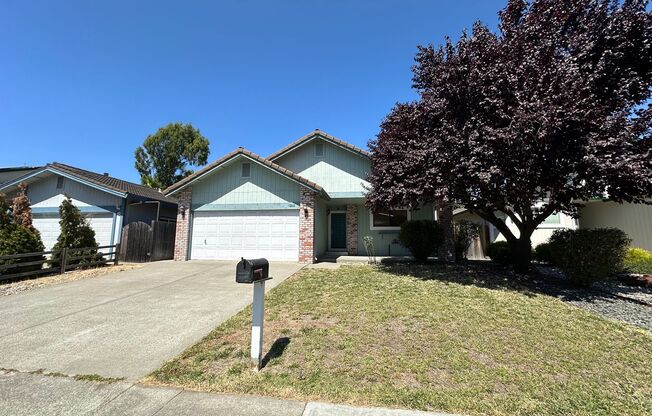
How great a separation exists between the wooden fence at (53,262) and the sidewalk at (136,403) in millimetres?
9036

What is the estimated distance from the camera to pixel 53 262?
1127cm

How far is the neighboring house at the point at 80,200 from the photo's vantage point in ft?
50.4

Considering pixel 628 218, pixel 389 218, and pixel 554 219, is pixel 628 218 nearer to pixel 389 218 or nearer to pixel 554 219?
pixel 554 219

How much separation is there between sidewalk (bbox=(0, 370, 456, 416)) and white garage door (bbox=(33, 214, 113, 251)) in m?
13.9

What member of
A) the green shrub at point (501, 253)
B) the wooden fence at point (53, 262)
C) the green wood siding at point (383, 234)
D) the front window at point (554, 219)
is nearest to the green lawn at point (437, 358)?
the green shrub at point (501, 253)

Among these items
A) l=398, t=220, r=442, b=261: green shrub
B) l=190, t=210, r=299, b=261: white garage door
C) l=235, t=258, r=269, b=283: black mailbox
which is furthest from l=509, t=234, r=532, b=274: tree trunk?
l=235, t=258, r=269, b=283: black mailbox

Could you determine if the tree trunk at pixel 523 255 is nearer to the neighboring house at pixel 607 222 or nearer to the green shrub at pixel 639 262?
the neighboring house at pixel 607 222

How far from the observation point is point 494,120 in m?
8.28

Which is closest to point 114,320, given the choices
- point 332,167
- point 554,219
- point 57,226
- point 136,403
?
point 136,403

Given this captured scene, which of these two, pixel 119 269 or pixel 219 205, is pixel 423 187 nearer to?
pixel 219 205

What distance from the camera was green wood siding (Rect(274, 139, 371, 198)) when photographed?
15.0 m

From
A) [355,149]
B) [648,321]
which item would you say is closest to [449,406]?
[648,321]

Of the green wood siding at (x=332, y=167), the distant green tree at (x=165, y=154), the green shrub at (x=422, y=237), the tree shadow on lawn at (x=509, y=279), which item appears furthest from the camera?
the distant green tree at (x=165, y=154)

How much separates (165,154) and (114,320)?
32.2 meters
